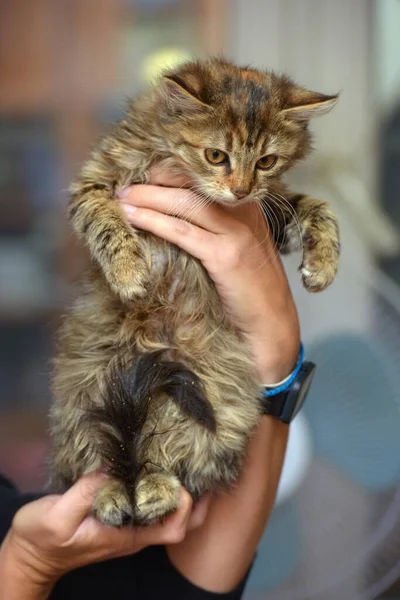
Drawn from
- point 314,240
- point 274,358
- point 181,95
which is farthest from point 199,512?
point 181,95

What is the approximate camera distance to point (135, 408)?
1.32 meters

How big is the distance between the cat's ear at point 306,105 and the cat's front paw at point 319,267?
259 mm

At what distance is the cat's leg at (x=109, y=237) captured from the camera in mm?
1394

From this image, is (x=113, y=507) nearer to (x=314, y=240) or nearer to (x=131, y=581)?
(x=131, y=581)

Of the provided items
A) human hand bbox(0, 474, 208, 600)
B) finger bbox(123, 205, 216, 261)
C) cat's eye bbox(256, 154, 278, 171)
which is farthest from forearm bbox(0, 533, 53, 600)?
cat's eye bbox(256, 154, 278, 171)

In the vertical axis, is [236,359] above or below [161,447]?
above

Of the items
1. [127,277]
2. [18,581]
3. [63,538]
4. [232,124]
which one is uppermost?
[232,124]

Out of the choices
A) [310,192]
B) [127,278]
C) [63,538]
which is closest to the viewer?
[63,538]

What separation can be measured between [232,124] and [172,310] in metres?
0.37

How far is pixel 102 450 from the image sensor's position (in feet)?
4.44

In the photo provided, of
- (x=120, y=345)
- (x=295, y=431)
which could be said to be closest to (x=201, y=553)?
(x=120, y=345)

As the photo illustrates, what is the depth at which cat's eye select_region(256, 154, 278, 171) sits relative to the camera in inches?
58.6

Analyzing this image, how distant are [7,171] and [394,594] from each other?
2.39 metres

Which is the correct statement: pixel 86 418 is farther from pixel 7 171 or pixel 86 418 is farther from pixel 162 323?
pixel 7 171
